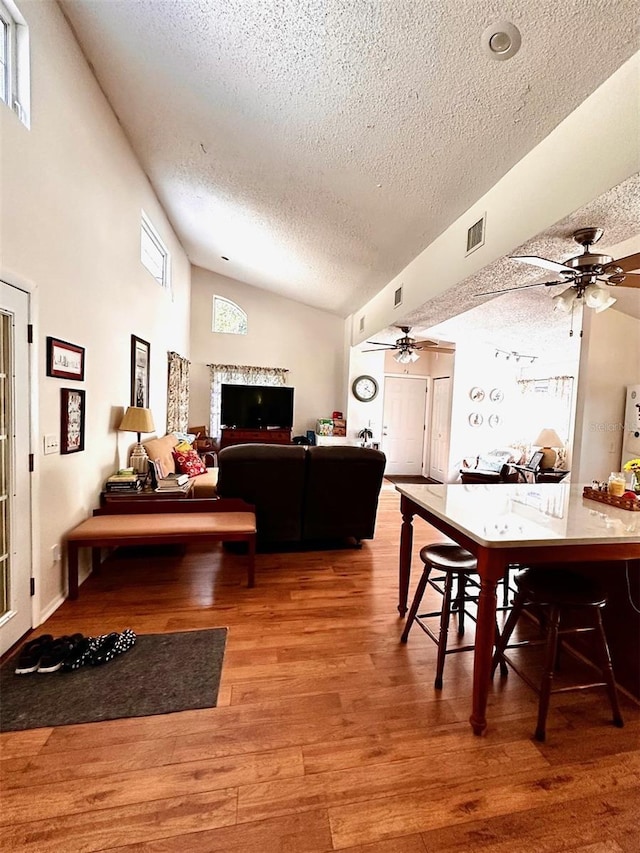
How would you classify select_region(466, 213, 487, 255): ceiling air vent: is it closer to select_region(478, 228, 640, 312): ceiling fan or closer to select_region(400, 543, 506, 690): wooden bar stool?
select_region(478, 228, 640, 312): ceiling fan

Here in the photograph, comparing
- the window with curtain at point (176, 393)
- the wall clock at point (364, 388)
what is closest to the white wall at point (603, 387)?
the wall clock at point (364, 388)

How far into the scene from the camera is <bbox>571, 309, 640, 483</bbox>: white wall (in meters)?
3.91

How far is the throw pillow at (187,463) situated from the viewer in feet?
15.4

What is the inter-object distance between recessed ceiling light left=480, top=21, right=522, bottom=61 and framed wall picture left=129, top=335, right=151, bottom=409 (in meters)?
3.64

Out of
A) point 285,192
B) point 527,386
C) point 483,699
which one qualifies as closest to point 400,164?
point 285,192

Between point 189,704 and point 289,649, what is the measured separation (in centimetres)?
61

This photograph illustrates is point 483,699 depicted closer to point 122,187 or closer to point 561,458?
point 122,187

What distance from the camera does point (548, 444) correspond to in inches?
220

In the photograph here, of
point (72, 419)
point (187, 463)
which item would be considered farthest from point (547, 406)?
point (72, 419)

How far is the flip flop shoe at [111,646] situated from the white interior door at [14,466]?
51cm

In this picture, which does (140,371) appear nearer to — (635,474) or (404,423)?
(635,474)

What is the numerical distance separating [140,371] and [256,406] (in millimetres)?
2912

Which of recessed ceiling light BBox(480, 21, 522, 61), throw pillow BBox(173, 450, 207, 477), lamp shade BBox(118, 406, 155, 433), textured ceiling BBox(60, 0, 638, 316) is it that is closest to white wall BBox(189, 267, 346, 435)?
throw pillow BBox(173, 450, 207, 477)

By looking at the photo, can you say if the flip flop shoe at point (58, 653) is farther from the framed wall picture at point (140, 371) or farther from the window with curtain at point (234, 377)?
the window with curtain at point (234, 377)
